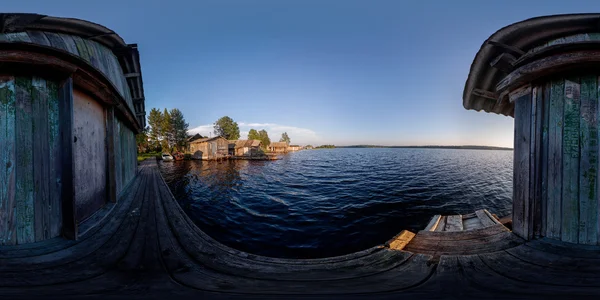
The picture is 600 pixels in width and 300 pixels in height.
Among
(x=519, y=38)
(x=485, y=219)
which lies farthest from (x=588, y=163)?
(x=485, y=219)

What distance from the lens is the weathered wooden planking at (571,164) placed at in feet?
11.2

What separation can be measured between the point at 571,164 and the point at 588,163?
0.60 ft

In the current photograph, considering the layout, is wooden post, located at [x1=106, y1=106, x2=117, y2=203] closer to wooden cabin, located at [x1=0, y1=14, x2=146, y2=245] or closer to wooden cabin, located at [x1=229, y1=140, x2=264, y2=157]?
wooden cabin, located at [x1=0, y1=14, x2=146, y2=245]

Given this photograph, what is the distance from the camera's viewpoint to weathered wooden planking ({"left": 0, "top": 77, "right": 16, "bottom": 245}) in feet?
10.8

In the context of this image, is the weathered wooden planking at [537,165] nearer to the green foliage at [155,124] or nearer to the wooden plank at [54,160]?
the wooden plank at [54,160]

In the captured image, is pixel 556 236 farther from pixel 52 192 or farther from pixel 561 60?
pixel 52 192

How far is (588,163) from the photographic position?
3.34 meters

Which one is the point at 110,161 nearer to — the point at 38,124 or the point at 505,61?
the point at 38,124

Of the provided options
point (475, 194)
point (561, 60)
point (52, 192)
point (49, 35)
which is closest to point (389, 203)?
point (475, 194)

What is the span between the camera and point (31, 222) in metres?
3.48

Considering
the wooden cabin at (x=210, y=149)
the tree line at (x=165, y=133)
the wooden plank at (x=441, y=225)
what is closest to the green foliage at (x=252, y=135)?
the tree line at (x=165, y=133)

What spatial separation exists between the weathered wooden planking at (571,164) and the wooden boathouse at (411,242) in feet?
0.05

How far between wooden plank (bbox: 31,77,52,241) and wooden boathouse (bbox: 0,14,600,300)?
0.03 meters

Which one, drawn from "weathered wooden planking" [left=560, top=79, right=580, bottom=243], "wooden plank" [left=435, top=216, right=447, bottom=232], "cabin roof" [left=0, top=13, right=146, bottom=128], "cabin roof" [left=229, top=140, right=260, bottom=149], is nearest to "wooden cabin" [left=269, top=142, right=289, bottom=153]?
"cabin roof" [left=229, top=140, right=260, bottom=149]
